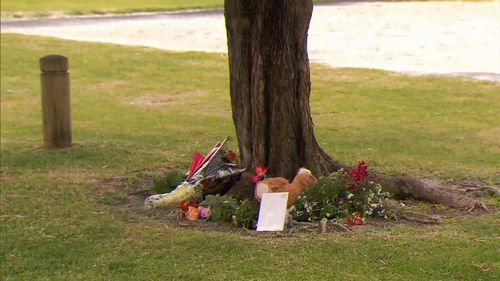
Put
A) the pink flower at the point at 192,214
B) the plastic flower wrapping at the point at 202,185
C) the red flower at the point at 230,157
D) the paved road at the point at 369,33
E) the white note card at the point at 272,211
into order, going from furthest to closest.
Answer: the paved road at the point at 369,33 < the red flower at the point at 230,157 < the plastic flower wrapping at the point at 202,185 < the pink flower at the point at 192,214 < the white note card at the point at 272,211

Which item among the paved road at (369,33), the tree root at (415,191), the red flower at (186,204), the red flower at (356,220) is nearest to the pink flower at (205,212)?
the red flower at (186,204)

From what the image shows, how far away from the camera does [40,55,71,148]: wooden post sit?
1002 cm

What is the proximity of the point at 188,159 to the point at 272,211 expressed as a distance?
2818 millimetres

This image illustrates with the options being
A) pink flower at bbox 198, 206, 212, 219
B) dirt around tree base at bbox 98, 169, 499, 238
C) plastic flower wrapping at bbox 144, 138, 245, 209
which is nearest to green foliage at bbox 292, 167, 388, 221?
dirt around tree base at bbox 98, 169, 499, 238

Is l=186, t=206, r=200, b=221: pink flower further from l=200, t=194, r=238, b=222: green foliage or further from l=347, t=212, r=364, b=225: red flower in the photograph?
l=347, t=212, r=364, b=225: red flower

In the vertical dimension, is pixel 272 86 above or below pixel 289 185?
above

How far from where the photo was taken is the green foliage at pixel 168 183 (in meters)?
7.92

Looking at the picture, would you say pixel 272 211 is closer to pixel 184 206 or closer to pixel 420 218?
pixel 184 206

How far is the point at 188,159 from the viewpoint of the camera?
9469 mm

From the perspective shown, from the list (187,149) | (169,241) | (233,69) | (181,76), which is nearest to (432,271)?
(169,241)

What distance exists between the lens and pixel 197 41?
20641 millimetres

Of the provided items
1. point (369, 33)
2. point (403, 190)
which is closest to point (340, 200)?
point (403, 190)

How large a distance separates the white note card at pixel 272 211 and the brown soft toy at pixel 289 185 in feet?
0.33

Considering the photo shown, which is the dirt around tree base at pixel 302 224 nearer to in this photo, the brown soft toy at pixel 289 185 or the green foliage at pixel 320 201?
the green foliage at pixel 320 201
